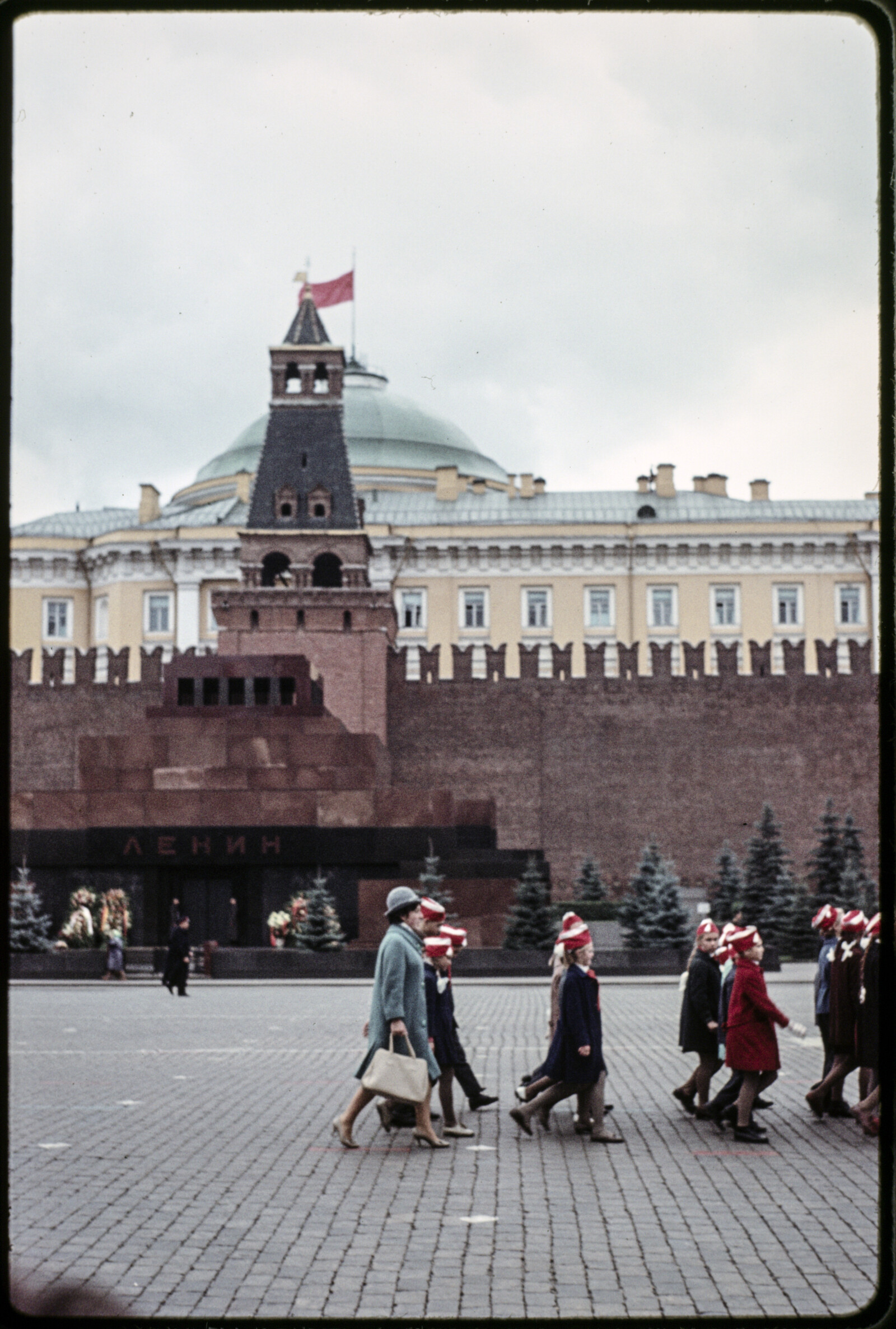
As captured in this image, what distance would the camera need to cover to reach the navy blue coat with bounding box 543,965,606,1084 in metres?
8.87

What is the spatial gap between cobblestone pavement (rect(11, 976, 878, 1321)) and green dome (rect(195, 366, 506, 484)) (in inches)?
2102

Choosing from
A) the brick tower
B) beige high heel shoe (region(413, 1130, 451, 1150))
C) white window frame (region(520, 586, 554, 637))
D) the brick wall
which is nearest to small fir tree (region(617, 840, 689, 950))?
the brick wall

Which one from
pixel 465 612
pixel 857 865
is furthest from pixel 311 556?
pixel 465 612

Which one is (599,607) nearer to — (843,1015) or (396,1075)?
(843,1015)

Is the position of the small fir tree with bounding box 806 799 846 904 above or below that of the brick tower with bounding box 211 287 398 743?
below

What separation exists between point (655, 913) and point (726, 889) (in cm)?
433

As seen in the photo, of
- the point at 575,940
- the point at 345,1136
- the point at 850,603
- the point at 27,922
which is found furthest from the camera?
the point at 850,603

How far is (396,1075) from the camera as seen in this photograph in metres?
8.20

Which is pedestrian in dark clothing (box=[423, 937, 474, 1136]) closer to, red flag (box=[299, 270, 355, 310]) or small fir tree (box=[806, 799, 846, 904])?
small fir tree (box=[806, 799, 846, 904])

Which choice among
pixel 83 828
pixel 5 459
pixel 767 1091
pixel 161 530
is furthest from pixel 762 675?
pixel 5 459

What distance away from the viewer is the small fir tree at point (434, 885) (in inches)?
1070

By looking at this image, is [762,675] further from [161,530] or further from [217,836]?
[161,530]

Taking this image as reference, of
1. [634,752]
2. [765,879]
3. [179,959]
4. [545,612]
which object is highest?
[545,612]

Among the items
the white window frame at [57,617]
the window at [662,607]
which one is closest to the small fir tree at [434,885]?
the window at [662,607]
